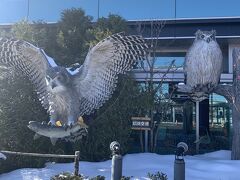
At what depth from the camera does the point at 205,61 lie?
1052cm

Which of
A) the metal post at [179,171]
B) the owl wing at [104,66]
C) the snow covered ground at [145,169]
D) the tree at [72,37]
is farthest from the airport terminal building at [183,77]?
the metal post at [179,171]

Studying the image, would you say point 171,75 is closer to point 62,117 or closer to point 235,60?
point 235,60

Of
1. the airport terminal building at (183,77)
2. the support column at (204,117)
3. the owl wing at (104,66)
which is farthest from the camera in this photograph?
the support column at (204,117)

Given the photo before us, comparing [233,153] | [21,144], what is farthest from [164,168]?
[21,144]

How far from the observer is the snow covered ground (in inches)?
325

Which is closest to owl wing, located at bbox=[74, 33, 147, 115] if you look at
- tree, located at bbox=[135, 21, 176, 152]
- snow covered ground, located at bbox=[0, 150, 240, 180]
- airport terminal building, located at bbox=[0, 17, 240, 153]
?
snow covered ground, located at bbox=[0, 150, 240, 180]

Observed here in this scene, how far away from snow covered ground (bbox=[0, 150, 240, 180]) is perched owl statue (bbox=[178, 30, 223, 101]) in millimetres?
1971

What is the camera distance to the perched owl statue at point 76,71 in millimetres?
8594

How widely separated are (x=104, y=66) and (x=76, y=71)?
0.62m

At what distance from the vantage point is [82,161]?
1027 cm

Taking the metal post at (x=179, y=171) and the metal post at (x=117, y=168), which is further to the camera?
the metal post at (x=117, y=168)

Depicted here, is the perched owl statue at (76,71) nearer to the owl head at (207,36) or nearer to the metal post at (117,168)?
the metal post at (117,168)

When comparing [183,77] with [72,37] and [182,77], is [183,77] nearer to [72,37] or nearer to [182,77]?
[182,77]

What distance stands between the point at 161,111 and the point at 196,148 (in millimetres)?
1571
